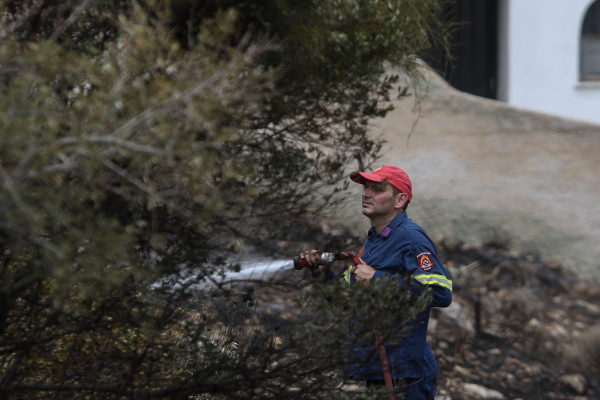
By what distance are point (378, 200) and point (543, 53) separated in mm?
8436

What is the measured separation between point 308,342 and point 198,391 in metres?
0.49

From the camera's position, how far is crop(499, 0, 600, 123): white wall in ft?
32.9

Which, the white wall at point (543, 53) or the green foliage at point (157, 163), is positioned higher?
the green foliage at point (157, 163)

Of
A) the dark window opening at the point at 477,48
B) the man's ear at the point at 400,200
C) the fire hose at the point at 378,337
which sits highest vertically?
the man's ear at the point at 400,200

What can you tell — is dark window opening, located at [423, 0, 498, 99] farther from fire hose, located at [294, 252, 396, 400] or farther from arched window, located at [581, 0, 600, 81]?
fire hose, located at [294, 252, 396, 400]

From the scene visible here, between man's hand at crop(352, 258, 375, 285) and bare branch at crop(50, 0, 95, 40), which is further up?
bare branch at crop(50, 0, 95, 40)

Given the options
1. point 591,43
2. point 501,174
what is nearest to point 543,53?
point 591,43

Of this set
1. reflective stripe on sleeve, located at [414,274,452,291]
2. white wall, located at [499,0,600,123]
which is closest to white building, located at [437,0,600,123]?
→ white wall, located at [499,0,600,123]

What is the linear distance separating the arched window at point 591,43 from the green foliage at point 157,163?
8346mm

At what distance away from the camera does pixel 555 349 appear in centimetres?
618

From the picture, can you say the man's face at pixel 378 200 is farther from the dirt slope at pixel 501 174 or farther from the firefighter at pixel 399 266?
the dirt slope at pixel 501 174

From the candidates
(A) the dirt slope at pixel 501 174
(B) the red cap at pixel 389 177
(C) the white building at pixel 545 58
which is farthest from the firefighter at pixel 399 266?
(C) the white building at pixel 545 58

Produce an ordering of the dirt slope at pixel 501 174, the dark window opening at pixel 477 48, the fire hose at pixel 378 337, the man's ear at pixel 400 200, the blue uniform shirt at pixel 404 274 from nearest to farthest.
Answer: the fire hose at pixel 378 337 → the blue uniform shirt at pixel 404 274 → the man's ear at pixel 400 200 → the dirt slope at pixel 501 174 → the dark window opening at pixel 477 48

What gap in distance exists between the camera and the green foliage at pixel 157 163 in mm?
1604
